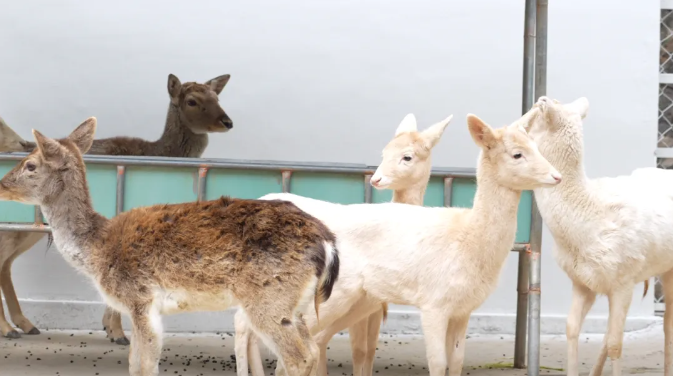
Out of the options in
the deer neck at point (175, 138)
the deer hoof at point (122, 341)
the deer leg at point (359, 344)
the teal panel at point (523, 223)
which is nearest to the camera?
the deer leg at point (359, 344)

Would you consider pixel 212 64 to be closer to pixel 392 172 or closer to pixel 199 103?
pixel 199 103

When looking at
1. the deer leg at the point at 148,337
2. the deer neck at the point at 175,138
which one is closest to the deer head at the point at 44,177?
the deer leg at the point at 148,337

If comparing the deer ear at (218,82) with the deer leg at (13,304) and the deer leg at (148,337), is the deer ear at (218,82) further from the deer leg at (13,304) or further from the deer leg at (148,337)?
the deer leg at (148,337)

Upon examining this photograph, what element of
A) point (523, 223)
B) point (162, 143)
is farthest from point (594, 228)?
point (162, 143)

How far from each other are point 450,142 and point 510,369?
8.02ft

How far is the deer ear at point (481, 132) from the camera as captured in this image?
237 inches

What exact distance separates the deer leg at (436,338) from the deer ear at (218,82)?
13.7 feet

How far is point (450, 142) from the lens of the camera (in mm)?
9570

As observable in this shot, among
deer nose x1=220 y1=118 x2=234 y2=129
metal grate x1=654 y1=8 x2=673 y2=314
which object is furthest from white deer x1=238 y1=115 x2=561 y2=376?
metal grate x1=654 y1=8 x2=673 y2=314

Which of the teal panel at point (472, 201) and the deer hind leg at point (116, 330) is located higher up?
the teal panel at point (472, 201)

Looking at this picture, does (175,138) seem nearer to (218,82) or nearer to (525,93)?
(218,82)

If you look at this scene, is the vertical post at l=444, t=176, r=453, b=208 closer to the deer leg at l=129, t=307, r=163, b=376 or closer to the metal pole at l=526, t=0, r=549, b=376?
the metal pole at l=526, t=0, r=549, b=376

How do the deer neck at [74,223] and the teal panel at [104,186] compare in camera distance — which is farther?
the teal panel at [104,186]

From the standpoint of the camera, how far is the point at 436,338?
591 centimetres
